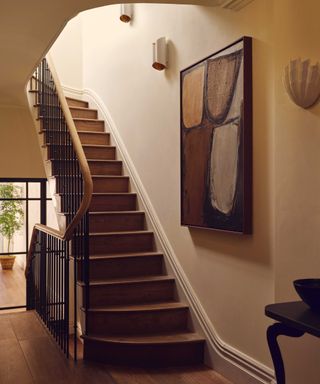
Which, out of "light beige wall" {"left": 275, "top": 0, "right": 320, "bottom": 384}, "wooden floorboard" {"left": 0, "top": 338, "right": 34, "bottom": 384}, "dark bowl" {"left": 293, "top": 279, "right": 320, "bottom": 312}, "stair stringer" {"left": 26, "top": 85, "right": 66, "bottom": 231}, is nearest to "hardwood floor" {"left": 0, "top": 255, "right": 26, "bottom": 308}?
"stair stringer" {"left": 26, "top": 85, "right": 66, "bottom": 231}

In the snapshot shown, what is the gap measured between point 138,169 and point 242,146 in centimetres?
217

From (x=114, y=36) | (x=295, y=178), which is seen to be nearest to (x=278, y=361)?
(x=295, y=178)

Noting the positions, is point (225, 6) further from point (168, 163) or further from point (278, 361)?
point (278, 361)

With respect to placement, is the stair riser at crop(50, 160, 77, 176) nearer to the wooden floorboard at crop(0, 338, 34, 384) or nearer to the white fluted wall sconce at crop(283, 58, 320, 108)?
the wooden floorboard at crop(0, 338, 34, 384)

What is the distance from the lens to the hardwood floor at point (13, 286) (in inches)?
283

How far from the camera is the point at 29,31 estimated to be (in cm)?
369

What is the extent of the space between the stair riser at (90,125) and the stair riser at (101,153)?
1.70ft

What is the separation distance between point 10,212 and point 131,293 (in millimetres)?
3982

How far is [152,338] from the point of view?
3.72 m

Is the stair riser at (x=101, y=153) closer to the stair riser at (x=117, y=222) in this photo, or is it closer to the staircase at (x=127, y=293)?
the staircase at (x=127, y=293)

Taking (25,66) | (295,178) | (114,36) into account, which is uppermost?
(114,36)

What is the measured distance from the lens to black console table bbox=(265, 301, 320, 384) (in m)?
1.79

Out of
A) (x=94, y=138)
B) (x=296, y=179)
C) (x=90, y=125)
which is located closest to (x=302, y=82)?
(x=296, y=179)

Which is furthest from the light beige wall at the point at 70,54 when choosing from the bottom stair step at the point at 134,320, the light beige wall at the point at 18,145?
the bottom stair step at the point at 134,320
